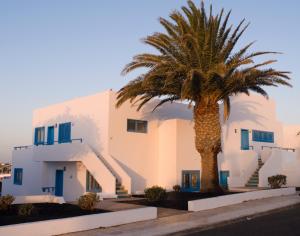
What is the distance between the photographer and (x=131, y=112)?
2544cm

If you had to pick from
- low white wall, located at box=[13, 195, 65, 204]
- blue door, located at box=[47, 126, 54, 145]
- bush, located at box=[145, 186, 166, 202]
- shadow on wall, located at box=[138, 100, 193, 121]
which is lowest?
low white wall, located at box=[13, 195, 65, 204]

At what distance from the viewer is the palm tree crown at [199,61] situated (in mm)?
18578

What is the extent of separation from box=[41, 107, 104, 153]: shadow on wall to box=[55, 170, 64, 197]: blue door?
3050 millimetres

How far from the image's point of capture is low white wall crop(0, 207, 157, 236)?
10.7m

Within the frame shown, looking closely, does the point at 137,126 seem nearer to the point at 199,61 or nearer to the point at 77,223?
the point at 199,61

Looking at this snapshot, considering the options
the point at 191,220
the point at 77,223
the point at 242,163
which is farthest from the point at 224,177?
the point at 77,223

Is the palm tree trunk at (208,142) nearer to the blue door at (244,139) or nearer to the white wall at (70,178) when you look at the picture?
the white wall at (70,178)

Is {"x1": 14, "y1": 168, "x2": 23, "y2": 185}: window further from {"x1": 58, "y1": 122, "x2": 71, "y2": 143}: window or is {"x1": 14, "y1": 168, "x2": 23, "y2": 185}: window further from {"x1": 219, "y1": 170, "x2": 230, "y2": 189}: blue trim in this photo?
{"x1": 219, "y1": 170, "x2": 230, "y2": 189}: blue trim

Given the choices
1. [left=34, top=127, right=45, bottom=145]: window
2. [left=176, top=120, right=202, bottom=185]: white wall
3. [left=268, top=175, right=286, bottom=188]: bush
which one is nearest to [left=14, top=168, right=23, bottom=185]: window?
[left=34, top=127, right=45, bottom=145]: window

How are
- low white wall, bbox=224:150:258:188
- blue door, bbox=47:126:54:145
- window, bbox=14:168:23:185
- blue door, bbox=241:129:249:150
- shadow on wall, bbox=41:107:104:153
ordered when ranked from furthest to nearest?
window, bbox=14:168:23:185
blue door, bbox=241:129:249:150
blue door, bbox=47:126:54:145
low white wall, bbox=224:150:258:188
shadow on wall, bbox=41:107:104:153

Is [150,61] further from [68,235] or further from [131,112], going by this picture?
[68,235]

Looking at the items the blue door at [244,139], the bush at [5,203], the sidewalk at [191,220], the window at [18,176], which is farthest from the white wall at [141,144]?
the window at [18,176]

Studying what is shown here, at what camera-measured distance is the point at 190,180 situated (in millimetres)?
26234

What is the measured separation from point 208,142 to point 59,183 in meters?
13.0
